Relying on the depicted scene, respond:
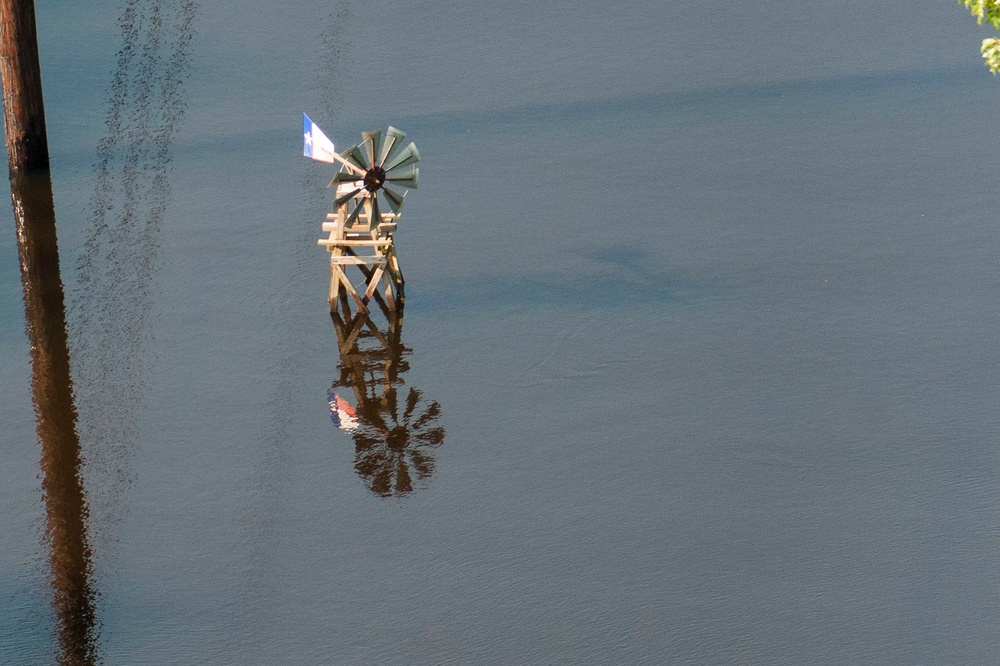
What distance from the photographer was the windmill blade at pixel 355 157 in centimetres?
1709

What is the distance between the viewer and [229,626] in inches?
485

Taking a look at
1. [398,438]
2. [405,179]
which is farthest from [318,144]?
[398,438]

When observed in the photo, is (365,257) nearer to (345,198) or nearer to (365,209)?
(365,209)

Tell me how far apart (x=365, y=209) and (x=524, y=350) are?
283 cm

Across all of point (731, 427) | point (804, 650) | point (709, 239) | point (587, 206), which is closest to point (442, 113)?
point (587, 206)

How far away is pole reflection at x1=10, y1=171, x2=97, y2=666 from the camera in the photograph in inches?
491

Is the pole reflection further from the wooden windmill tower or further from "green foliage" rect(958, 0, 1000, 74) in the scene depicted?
"green foliage" rect(958, 0, 1000, 74)

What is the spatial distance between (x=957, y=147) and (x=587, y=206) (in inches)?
277

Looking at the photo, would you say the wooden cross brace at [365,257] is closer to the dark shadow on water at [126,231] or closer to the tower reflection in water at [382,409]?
the tower reflection in water at [382,409]

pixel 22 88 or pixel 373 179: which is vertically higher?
pixel 22 88

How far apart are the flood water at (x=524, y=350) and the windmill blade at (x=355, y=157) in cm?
227

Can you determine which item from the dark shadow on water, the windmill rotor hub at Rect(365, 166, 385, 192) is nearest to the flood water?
the dark shadow on water

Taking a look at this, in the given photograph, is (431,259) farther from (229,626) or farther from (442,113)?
(229,626)

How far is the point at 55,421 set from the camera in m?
15.9
